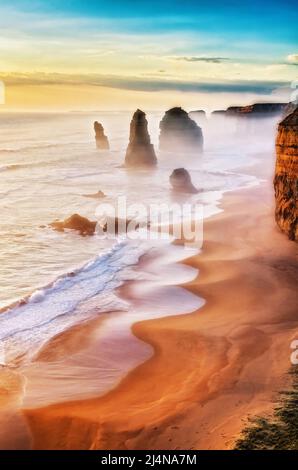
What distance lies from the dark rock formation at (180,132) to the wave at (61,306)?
69.4 meters

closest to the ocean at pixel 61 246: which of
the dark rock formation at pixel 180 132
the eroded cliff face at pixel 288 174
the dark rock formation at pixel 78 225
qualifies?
the dark rock formation at pixel 78 225

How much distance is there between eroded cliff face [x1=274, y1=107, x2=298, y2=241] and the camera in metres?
24.6

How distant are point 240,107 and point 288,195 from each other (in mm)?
127707

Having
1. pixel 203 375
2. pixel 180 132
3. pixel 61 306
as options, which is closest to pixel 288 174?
pixel 61 306

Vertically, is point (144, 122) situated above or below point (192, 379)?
above

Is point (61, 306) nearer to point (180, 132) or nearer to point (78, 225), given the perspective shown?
point (78, 225)

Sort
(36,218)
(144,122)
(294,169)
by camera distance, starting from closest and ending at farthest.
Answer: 1. (294,169)
2. (36,218)
3. (144,122)

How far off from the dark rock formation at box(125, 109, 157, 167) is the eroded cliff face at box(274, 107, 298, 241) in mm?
43475

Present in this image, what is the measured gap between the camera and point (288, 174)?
2569 centimetres

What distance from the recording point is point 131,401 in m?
12.0

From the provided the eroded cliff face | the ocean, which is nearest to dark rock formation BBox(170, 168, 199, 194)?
the ocean

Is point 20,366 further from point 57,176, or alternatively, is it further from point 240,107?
point 240,107

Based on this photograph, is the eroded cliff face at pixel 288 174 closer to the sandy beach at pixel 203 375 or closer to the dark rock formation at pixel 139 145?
the sandy beach at pixel 203 375

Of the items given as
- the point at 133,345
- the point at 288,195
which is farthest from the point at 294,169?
the point at 133,345
